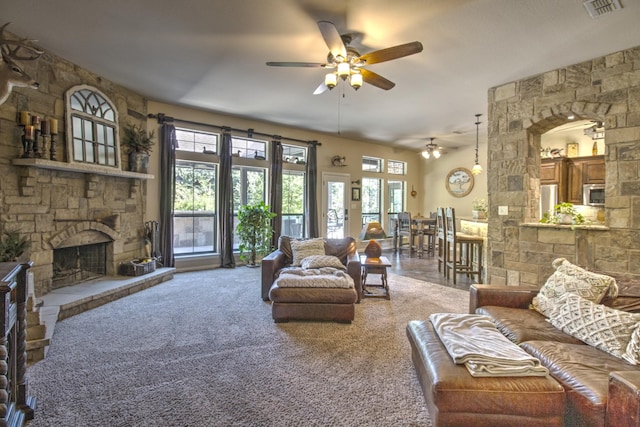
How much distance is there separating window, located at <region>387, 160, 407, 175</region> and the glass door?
173 centimetres

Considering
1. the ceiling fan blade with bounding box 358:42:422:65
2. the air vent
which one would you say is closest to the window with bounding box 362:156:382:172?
the ceiling fan blade with bounding box 358:42:422:65

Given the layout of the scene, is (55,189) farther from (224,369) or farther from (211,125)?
(224,369)

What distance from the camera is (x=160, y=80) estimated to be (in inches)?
170

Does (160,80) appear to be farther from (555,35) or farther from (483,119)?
(483,119)

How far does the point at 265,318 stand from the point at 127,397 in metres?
1.52

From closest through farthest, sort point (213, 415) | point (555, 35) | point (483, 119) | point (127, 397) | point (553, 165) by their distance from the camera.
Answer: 1. point (213, 415)
2. point (127, 397)
3. point (555, 35)
4. point (483, 119)
5. point (553, 165)

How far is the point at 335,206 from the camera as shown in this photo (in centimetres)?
767

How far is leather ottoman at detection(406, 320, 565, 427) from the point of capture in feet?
5.05

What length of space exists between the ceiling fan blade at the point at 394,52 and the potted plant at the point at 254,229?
3558mm

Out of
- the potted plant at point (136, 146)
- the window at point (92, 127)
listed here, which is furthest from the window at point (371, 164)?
the window at point (92, 127)

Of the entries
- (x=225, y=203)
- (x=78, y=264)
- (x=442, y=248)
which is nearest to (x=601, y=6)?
(x=442, y=248)

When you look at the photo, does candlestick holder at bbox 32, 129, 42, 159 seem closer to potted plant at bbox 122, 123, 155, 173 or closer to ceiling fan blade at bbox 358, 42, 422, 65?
potted plant at bbox 122, 123, 155, 173

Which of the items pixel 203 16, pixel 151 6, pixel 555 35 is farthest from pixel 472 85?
pixel 151 6

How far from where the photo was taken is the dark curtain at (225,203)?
584 cm
